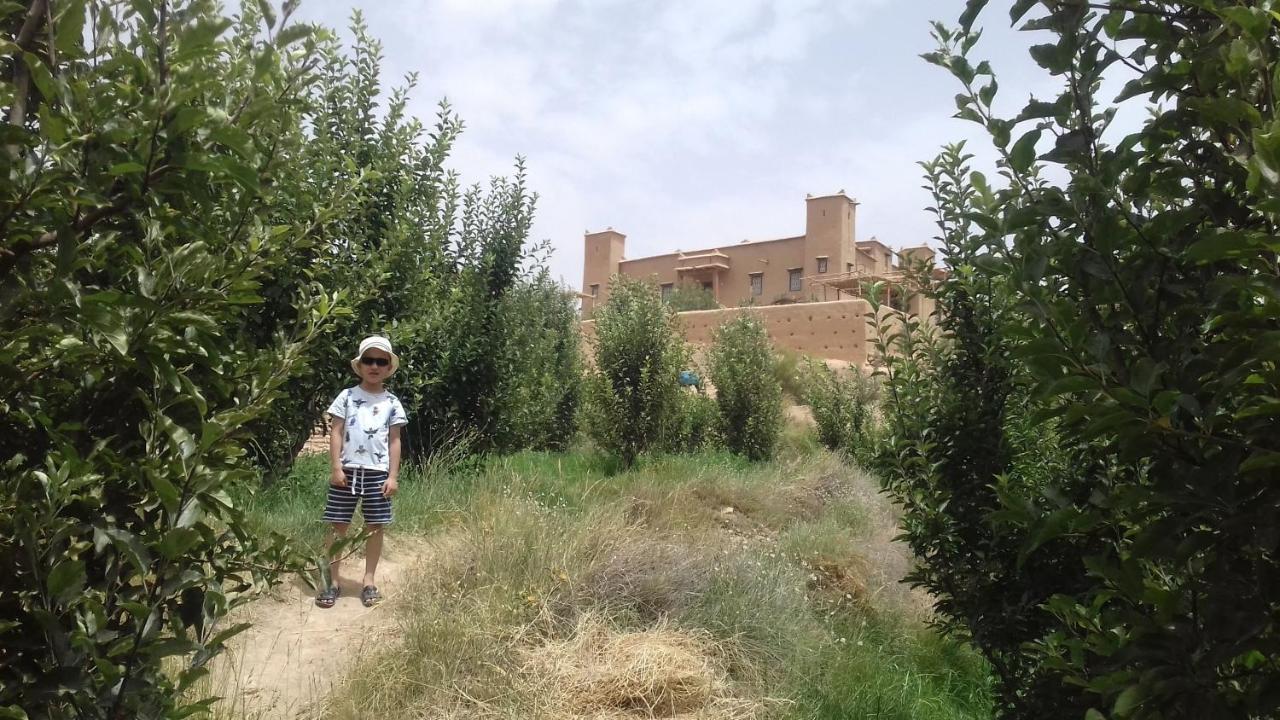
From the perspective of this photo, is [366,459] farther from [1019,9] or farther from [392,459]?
[1019,9]

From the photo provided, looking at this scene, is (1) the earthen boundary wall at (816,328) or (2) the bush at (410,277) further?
(1) the earthen boundary wall at (816,328)

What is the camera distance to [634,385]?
10656 mm

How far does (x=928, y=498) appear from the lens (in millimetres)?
3535

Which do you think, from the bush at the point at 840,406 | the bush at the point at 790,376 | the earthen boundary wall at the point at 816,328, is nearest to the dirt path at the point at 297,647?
the bush at the point at 840,406

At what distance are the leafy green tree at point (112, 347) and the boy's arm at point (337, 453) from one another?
3577 millimetres

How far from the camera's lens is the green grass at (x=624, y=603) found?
157 inches

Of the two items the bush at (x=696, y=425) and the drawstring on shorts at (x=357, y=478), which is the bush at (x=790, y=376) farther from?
the drawstring on shorts at (x=357, y=478)

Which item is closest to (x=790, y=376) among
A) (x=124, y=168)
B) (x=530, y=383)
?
(x=530, y=383)

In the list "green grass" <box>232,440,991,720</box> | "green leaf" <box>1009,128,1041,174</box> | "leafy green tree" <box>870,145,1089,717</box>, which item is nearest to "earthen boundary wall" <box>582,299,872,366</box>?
"green grass" <box>232,440,991,720</box>

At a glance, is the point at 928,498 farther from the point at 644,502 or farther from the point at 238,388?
the point at 644,502

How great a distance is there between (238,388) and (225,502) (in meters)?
0.41

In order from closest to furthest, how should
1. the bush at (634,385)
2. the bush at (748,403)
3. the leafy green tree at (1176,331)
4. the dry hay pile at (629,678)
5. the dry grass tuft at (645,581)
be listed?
the leafy green tree at (1176,331), the dry hay pile at (629,678), the dry grass tuft at (645,581), the bush at (634,385), the bush at (748,403)

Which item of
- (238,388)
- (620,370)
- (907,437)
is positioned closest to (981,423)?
(907,437)

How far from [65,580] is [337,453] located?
3.99 metres
